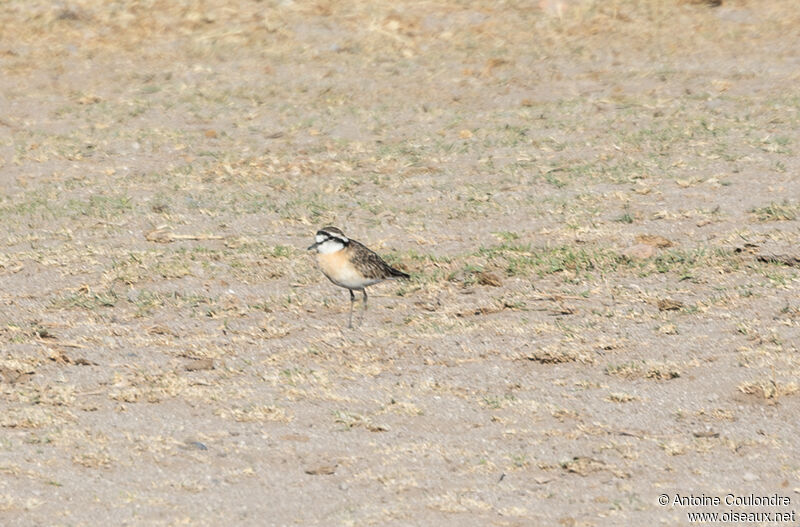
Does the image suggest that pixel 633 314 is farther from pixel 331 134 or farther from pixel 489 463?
pixel 331 134

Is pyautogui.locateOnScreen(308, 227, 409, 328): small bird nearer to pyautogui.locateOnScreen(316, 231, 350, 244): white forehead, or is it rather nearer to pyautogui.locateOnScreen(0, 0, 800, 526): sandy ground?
pyautogui.locateOnScreen(316, 231, 350, 244): white forehead

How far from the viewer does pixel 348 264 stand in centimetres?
905

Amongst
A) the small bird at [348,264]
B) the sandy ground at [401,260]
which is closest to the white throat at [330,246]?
the small bird at [348,264]

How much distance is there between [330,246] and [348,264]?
298 mm

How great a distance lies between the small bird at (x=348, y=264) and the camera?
9062mm

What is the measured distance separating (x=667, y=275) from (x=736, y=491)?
371cm

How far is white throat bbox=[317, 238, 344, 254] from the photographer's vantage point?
924 cm

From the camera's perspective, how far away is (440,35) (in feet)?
60.4

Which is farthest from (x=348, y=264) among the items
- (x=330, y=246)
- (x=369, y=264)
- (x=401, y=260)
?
(x=401, y=260)

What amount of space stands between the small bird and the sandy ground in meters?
0.31

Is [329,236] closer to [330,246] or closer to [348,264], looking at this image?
[330,246]

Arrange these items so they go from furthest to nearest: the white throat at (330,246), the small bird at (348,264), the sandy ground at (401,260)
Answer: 1. the white throat at (330,246)
2. the small bird at (348,264)
3. the sandy ground at (401,260)

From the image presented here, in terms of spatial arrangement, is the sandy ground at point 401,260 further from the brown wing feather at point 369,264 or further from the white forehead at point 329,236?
the white forehead at point 329,236

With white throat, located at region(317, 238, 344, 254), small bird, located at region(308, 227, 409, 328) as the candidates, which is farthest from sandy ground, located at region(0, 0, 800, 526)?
white throat, located at region(317, 238, 344, 254)
